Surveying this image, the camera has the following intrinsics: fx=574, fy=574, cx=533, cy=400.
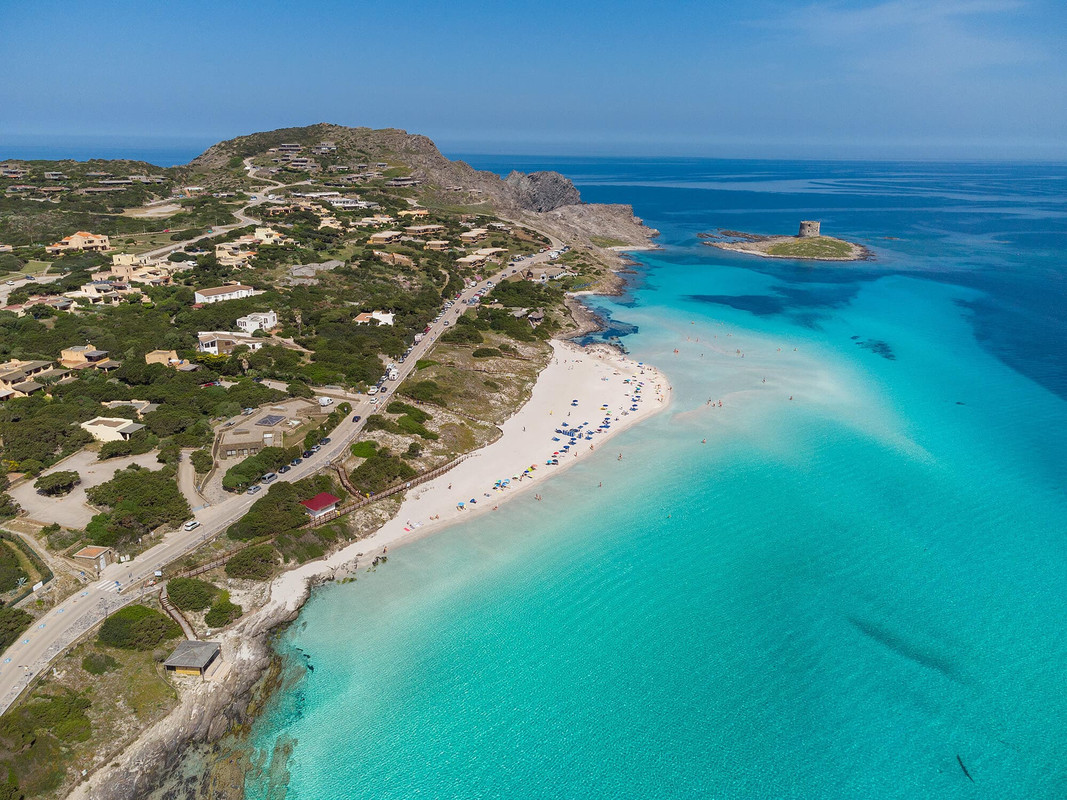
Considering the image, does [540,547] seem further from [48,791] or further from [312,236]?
[312,236]

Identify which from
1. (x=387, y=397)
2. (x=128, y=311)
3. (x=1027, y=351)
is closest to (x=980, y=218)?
(x=1027, y=351)

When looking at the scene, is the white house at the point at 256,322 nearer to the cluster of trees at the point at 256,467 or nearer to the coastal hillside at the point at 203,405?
the coastal hillside at the point at 203,405

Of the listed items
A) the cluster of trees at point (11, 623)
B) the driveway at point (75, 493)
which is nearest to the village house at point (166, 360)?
the driveway at point (75, 493)

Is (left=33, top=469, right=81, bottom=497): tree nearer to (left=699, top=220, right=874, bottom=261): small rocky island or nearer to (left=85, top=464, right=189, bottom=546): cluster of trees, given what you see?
(left=85, top=464, right=189, bottom=546): cluster of trees

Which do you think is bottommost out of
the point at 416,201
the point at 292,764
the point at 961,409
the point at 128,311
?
the point at 292,764

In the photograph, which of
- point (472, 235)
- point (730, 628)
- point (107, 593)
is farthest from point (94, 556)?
point (472, 235)

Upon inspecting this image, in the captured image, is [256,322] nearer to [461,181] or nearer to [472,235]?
[472,235]

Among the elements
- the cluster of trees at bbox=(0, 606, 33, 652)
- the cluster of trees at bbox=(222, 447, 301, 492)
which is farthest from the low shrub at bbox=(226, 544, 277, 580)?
the cluster of trees at bbox=(0, 606, 33, 652)
